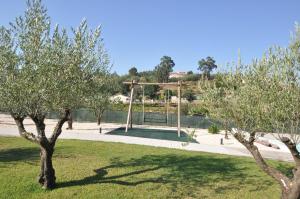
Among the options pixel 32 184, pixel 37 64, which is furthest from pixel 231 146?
pixel 37 64

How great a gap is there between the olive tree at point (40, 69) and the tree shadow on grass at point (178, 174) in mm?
3476

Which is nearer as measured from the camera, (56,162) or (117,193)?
(117,193)

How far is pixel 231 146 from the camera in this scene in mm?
23469

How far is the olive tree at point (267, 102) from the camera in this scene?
8016mm

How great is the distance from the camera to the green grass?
11406 mm

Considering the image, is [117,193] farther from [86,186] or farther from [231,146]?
[231,146]

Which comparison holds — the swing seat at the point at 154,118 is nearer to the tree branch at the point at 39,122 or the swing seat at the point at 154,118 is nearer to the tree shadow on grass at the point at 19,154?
the tree shadow on grass at the point at 19,154

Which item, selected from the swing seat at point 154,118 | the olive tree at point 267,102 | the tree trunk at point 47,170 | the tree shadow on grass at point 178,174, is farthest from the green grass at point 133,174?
the swing seat at point 154,118

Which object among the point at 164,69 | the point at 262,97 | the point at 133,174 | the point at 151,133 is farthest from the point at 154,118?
the point at 164,69

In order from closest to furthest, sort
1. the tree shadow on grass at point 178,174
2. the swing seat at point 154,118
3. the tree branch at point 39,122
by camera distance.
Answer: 1. the tree branch at point 39,122
2. the tree shadow on grass at point 178,174
3. the swing seat at point 154,118

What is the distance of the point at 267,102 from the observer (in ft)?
27.2

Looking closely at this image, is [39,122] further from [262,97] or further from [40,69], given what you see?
[262,97]

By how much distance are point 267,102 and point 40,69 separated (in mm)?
6727

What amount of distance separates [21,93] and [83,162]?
675cm
